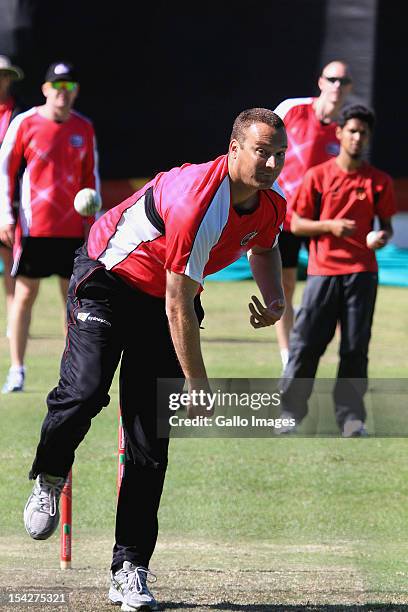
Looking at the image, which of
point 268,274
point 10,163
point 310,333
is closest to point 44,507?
point 268,274

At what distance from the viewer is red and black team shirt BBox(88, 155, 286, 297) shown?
471 cm

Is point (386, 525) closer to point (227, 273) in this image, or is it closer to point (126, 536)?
point (126, 536)

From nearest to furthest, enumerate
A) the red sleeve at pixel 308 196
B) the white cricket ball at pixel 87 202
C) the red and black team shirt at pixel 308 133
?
the red sleeve at pixel 308 196, the white cricket ball at pixel 87 202, the red and black team shirt at pixel 308 133

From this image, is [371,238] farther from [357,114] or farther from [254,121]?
[254,121]

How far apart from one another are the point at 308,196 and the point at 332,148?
125 cm

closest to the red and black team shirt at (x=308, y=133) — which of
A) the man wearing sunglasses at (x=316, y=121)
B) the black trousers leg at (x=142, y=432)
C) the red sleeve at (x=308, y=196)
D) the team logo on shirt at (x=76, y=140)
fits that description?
the man wearing sunglasses at (x=316, y=121)

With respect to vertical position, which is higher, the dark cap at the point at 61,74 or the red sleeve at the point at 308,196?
the dark cap at the point at 61,74

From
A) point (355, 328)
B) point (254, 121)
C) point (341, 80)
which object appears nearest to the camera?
point (254, 121)

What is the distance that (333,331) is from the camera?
8.65 metres

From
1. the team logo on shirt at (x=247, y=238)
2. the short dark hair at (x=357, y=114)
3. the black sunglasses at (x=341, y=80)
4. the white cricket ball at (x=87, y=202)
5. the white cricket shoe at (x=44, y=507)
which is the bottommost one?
the white cricket ball at (x=87, y=202)

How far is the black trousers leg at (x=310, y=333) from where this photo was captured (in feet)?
28.0

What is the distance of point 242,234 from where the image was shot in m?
5.00

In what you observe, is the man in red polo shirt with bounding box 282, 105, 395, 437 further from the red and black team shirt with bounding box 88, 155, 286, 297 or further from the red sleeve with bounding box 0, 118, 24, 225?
the red and black team shirt with bounding box 88, 155, 286, 297

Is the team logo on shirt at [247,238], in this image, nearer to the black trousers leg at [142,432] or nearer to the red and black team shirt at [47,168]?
A: the black trousers leg at [142,432]
